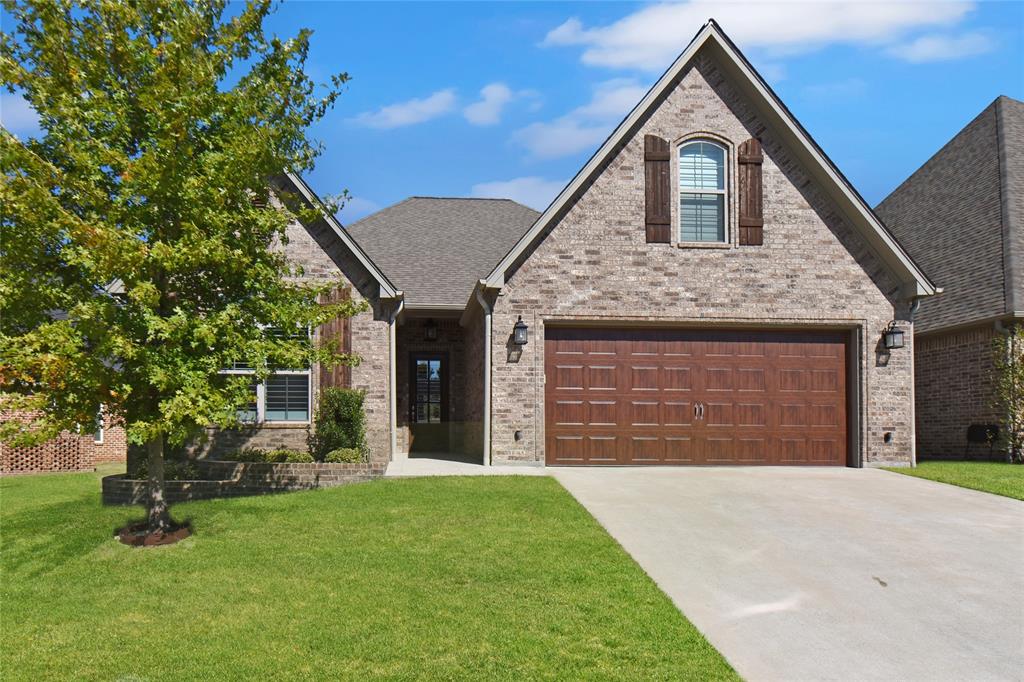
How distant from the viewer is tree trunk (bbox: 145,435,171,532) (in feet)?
26.5

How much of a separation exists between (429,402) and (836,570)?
11.8 meters

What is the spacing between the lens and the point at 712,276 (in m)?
13.3

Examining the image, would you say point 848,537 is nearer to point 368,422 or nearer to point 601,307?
point 601,307

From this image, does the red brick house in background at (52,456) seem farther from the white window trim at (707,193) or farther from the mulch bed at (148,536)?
the white window trim at (707,193)

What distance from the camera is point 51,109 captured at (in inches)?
287

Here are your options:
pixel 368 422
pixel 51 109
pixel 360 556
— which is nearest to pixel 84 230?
pixel 51 109

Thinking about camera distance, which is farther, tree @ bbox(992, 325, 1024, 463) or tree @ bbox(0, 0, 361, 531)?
tree @ bbox(992, 325, 1024, 463)

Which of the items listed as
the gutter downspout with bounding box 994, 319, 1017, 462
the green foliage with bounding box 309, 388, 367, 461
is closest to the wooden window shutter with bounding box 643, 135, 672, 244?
the green foliage with bounding box 309, 388, 367, 461

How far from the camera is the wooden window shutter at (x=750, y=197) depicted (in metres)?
13.4

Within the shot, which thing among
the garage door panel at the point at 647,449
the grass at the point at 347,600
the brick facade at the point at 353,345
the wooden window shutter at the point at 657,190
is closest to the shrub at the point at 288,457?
the brick facade at the point at 353,345

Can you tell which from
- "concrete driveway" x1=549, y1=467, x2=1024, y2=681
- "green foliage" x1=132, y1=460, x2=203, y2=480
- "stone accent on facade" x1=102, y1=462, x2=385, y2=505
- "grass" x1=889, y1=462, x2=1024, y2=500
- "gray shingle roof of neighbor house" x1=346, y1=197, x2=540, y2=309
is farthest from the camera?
"gray shingle roof of neighbor house" x1=346, y1=197, x2=540, y2=309

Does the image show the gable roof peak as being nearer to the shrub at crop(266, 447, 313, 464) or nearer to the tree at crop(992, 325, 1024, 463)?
the tree at crop(992, 325, 1024, 463)

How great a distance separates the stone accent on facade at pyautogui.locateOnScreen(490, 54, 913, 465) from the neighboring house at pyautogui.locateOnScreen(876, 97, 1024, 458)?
2715 mm

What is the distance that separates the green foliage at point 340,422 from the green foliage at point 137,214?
177 inches
